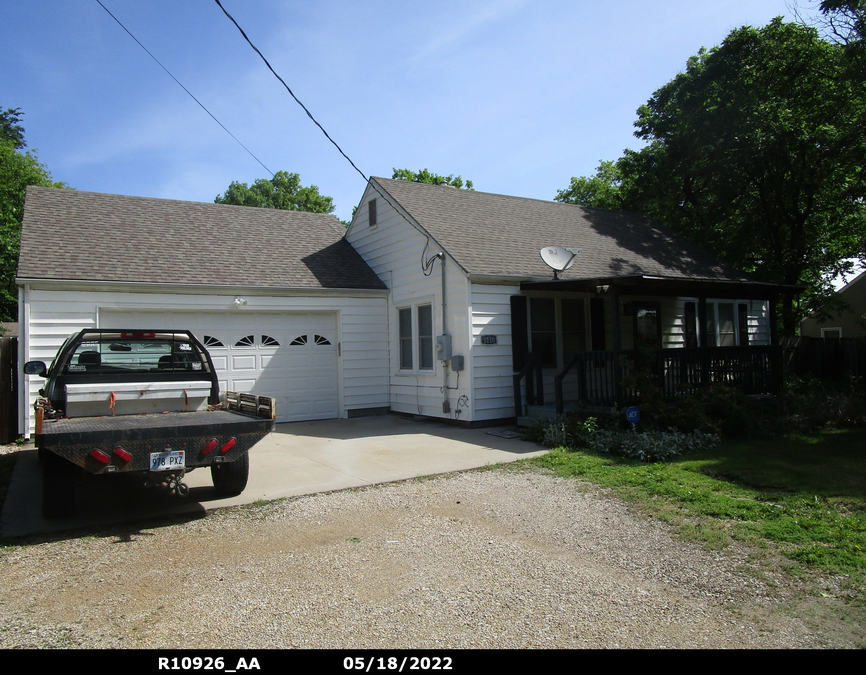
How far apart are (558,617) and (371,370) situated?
10.1 metres

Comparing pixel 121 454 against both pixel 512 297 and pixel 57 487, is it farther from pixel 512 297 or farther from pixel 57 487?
pixel 512 297

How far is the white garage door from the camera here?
1180cm

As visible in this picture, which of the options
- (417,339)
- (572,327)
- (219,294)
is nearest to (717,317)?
(572,327)

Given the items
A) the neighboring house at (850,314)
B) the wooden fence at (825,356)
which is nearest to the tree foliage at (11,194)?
the wooden fence at (825,356)

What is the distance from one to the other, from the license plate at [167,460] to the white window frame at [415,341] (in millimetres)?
6985

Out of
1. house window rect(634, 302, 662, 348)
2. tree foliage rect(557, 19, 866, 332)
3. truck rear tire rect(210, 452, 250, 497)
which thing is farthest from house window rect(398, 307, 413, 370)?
tree foliage rect(557, 19, 866, 332)

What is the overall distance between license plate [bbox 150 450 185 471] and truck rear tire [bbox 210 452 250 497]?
1077 mm

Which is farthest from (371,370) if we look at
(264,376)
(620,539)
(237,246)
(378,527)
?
(620,539)

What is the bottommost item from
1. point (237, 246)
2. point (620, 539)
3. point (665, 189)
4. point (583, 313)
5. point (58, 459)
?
point (620, 539)

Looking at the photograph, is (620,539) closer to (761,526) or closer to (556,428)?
(761,526)

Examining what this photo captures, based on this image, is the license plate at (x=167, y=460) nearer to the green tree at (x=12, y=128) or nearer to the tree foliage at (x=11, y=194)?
the tree foliage at (x=11, y=194)

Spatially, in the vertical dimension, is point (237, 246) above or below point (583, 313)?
above

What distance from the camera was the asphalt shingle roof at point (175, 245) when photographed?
1140 cm

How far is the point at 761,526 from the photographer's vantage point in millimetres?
5285
